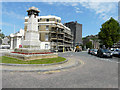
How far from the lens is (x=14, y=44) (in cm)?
4188

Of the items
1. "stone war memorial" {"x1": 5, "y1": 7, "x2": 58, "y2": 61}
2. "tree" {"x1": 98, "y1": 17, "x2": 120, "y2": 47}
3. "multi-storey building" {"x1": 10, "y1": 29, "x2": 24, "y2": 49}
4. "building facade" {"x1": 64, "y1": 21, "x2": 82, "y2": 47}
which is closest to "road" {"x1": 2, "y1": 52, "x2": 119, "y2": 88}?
"stone war memorial" {"x1": 5, "y1": 7, "x2": 58, "y2": 61}

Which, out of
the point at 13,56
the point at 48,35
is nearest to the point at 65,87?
the point at 13,56

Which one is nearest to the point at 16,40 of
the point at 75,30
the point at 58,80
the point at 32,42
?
the point at 32,42

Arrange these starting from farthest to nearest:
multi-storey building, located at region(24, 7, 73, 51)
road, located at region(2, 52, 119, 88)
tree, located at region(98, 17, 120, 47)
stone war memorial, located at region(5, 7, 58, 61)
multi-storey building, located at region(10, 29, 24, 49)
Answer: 1. multi-storey building, located at region(10, 29, 24, 49)
2. multi-storey building, located at region(24, 7, 73, 51)
3. tree, located at region(98, 17, 120, 47)
4. stone war memorial, located at region(5, 7, 58, 61)
5. road, located at region(2, 52, 119, 88)

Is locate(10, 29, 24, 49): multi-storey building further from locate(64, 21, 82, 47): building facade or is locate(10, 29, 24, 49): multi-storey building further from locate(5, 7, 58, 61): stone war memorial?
locate(64, 21, 82, 47): building facade

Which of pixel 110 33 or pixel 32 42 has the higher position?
pixel 110 33

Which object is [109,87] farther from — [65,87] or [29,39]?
[29,39]

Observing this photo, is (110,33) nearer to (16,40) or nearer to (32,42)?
(32,42)

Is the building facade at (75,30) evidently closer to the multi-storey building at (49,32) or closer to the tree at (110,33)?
the multi-storey building at (49,32)

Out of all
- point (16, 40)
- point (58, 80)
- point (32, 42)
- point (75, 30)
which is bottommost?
point (58, 80)

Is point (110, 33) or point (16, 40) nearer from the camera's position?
point (110, 33)

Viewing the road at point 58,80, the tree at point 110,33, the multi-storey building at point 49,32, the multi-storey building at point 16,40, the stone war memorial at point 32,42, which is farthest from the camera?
the multi-storey building at point 16,40

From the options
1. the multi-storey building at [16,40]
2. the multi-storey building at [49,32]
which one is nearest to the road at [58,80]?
the multi-storey building at [49,32]

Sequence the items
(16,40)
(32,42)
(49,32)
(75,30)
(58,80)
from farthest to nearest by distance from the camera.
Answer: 1. (75,30)
2. (16,40)
3. (49,32)
4. (32,42)
5. (58,80)
